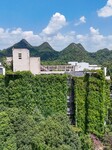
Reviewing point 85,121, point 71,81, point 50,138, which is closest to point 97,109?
point 85,121

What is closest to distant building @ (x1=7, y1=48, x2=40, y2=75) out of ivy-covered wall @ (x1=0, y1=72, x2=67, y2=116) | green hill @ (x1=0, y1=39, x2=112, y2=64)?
ivy-covered wall @ (x1=0, y1=72, x2=67, y2=116)

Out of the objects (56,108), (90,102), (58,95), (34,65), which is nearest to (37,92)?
(58,95)

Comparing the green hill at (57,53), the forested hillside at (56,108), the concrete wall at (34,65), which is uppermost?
the green hill at (57,53)

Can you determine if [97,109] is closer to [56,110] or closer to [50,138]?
[56,110]

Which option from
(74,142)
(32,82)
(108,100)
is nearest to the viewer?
(74,142)

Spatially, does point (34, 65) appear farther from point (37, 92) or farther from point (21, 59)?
point (37, 92)

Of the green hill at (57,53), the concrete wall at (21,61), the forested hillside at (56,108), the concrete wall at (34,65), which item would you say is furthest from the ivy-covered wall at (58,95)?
the green hill at (57,53)

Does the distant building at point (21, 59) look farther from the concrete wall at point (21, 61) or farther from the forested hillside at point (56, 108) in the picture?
the forested hillside at point (56, 108)
